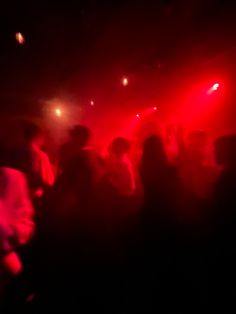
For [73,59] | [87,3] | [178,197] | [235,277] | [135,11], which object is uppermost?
[73,59]

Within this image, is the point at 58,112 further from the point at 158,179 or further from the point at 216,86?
the point at 158,179

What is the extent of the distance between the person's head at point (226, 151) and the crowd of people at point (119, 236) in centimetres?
2

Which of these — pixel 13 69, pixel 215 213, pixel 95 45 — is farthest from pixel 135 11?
pixel 13 69

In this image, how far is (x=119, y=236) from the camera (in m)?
3.50

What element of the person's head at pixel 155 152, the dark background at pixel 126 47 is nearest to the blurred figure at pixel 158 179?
the person's head at pixel 155 152

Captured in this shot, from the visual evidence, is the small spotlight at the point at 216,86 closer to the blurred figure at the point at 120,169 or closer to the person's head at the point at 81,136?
the blurred figure at the point at 120,169

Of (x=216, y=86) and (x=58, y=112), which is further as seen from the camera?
(x=58, y=112)

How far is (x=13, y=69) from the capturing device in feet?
48.4

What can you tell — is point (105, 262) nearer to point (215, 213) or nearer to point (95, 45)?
point (215, 213)

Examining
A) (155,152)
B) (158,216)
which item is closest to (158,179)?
(155,152)

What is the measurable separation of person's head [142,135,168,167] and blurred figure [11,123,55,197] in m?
1.24

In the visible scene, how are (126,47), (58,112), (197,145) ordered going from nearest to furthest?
(197,145)
(126,47)
(58,112)

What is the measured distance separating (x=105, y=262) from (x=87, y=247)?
362 millimetres

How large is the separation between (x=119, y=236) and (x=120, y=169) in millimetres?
848
